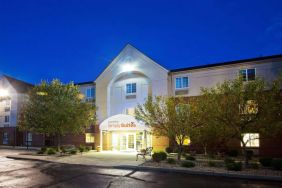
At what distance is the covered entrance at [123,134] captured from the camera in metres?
25.3

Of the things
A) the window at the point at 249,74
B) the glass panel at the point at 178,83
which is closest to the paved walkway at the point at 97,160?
the glass panel at the point at 178,83

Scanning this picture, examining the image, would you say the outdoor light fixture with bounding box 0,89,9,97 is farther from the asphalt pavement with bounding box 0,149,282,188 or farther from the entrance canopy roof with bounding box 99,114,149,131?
the asphalt pavement with bounding box 0,149,282,188

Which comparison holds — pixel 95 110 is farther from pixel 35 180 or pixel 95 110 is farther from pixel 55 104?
pixel 35 180

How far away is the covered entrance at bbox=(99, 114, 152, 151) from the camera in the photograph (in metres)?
25.3

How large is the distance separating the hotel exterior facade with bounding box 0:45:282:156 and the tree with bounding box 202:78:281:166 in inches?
310

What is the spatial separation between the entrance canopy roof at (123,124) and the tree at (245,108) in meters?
9.78

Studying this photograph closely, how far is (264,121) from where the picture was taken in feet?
48.8

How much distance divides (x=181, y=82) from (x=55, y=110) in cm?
1344

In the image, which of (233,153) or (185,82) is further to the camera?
(185,82)

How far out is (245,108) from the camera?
1593 centimetres

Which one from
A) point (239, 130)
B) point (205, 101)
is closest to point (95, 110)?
point (205, 101)

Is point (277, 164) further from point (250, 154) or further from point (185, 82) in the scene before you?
point (185, 82)

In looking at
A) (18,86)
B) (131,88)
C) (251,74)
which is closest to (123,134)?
(131,88)

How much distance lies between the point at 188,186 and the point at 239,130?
20.7 feet
